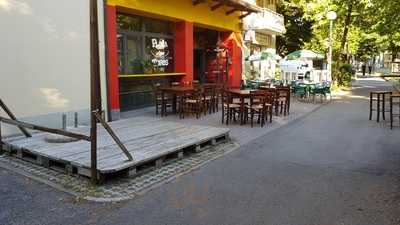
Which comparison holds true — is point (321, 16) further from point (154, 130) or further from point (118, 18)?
point (154, 130)

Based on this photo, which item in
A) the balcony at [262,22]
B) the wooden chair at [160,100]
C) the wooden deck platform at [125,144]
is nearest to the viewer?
the wooden deck platform at [125,144]

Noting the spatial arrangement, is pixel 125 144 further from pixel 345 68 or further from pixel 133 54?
pixel 345 68

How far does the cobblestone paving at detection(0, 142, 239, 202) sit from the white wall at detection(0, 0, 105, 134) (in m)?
1.96

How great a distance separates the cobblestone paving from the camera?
5.36 meters

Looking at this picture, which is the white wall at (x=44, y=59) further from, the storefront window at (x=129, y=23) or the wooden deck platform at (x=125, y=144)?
the storefront window at (x=129, y=23)

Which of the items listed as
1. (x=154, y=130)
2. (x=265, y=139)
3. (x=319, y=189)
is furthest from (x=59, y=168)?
(x=265, y=139)

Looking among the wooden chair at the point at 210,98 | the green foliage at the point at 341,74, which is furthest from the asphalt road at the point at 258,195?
the green foliage at the point at 341,74

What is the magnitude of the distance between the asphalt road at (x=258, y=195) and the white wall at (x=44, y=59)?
280 cm

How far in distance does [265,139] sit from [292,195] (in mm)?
3855

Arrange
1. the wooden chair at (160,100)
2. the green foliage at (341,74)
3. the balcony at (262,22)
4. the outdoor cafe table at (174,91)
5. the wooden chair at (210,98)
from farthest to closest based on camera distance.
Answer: the green foliage at (341,74) → the balcony at (262,22) → the wooden chair at (210,98) → the wooden chair at (160,100) → the outdoor cafe table at (174,91)

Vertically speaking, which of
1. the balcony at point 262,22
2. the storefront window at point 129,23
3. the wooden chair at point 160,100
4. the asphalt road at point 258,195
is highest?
the balcony at point 262,22

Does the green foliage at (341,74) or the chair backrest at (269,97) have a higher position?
the green foliage at (341,74)

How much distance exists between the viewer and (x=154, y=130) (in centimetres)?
872

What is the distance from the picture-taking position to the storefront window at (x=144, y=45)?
13.0 metres
